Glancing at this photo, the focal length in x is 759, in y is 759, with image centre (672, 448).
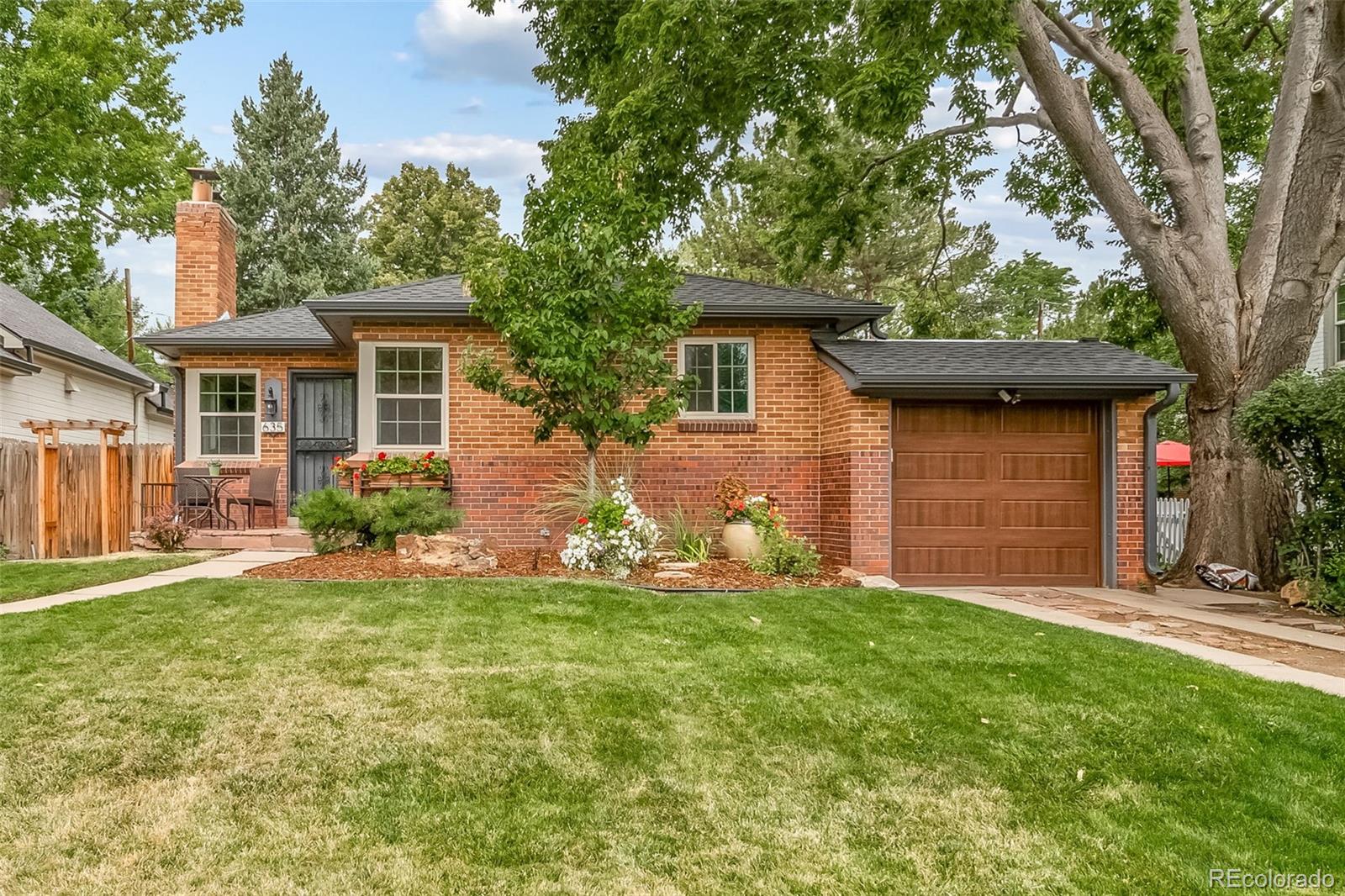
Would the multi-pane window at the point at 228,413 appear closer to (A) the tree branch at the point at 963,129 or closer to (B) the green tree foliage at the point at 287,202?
(A) the tree branch at the point at 963,129

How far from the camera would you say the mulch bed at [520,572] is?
7.34 meters

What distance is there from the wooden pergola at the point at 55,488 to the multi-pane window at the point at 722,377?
24.1 ft

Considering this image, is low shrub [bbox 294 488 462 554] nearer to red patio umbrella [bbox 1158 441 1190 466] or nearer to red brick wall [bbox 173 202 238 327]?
red brick wall [bbox 173 202 238 327]

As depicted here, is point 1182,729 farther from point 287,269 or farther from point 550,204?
point 287,269

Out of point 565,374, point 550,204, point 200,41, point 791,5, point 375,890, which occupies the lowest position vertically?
point 375,890

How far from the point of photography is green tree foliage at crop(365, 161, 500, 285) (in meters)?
29.7

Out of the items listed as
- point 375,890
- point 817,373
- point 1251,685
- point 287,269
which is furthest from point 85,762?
point 287,269

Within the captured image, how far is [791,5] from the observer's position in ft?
30.2

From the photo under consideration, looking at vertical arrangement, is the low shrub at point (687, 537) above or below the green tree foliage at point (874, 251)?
below

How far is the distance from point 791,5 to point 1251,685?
27.9ft

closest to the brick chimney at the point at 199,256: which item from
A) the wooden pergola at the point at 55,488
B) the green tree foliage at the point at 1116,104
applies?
the wooden pergola at the point at 55,488

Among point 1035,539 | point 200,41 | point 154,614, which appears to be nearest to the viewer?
point 154,614

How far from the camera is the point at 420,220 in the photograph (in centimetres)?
3005

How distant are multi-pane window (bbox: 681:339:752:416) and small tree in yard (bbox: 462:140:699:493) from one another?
138 cm
